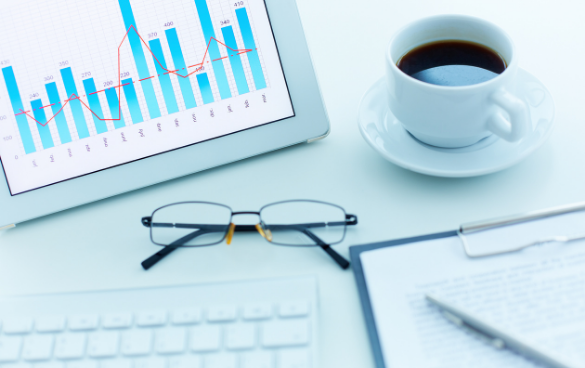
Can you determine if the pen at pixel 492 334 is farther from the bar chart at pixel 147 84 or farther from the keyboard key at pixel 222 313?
the bar chart at pixel 147 84

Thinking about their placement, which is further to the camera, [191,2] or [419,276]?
[191,2]

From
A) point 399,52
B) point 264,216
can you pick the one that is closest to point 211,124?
point 264,216

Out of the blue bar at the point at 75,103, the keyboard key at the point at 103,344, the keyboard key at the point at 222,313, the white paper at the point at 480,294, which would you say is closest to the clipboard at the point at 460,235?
the white paper at the point at 480,294

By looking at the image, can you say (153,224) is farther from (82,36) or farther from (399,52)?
(399,52)

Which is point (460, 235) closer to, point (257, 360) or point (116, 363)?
point (257, 360)

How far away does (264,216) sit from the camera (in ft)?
1.68

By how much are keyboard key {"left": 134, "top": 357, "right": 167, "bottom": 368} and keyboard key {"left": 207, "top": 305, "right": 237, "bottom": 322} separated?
5 cm

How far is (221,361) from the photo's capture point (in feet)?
1.28

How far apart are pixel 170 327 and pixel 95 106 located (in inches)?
10.8

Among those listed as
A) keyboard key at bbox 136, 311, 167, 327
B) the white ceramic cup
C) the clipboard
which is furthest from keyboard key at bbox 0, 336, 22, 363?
the white ceramic cup

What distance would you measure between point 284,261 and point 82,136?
276 mm

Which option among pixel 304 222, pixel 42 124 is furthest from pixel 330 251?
pixel 42 124

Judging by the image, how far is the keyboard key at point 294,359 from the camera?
14.9 inches

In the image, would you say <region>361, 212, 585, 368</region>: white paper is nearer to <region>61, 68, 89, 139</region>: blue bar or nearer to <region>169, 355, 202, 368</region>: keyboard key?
<region>169, 355, 202, 368</region>: keyboard key
